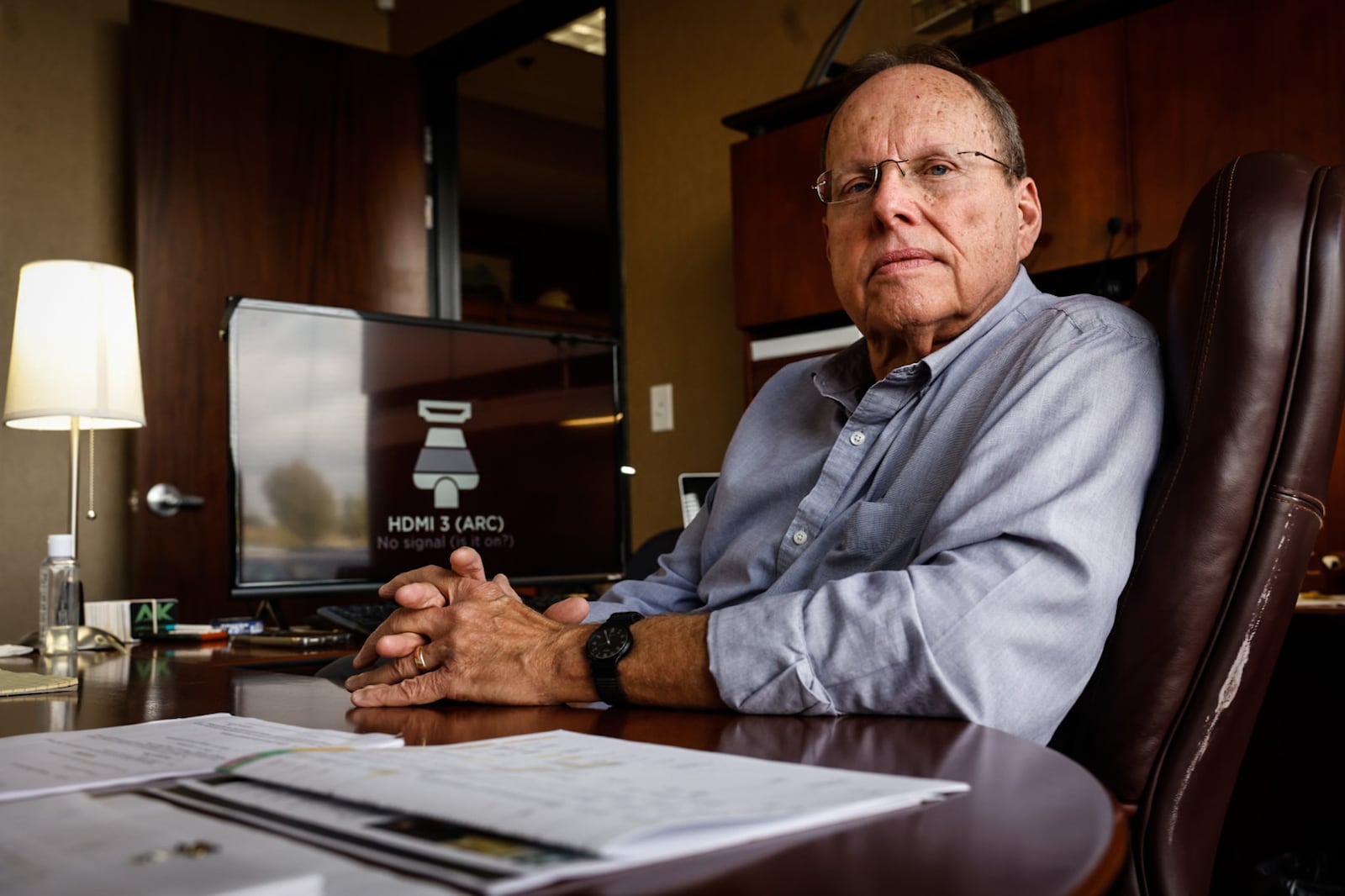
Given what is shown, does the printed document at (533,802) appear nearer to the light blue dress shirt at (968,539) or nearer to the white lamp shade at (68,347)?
the light blue dress shirt at (968,539)

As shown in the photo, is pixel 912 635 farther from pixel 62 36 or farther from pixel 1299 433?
pixel 62 36

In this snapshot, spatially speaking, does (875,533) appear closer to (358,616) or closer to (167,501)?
(358,616)

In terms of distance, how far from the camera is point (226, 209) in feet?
12.1

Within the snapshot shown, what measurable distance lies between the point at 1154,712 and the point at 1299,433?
0.82 feet

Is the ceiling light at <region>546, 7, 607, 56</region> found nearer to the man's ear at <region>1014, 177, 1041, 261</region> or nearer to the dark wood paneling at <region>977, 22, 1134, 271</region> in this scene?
the dark wood paneling at <region>977, 22, 1134, 271</region>

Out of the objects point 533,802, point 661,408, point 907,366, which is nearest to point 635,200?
point 661,408

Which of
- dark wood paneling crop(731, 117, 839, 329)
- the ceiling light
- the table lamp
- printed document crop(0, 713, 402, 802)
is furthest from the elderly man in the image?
the ceiling light

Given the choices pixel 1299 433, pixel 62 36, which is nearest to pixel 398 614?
pixel 1299 433

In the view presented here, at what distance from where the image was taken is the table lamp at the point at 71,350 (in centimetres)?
207

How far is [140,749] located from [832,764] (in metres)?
0.41

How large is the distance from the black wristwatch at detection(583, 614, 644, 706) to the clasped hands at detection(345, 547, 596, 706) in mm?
10

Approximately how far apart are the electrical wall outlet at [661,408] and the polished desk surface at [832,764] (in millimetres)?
2207

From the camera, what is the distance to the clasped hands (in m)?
0.96

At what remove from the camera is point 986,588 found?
891 millimetres
